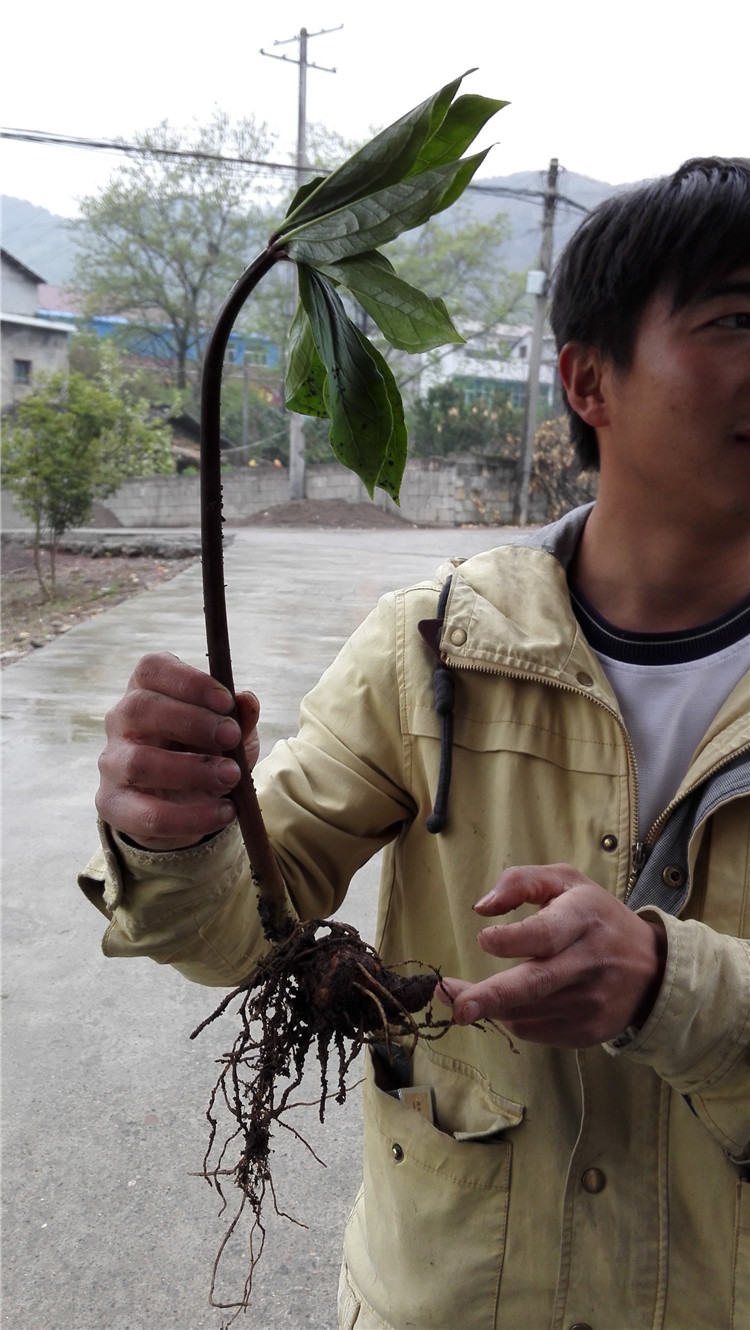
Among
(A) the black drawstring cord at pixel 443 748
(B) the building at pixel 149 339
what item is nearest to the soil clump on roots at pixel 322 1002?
(A) the black drawstring cord at pixel 443 748

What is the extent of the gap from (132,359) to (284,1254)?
101ft

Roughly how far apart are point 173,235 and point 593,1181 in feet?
94.9

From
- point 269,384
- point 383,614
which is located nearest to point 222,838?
point 383,614

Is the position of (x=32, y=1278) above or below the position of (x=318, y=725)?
below

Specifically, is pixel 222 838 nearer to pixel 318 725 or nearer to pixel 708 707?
pixel 318 725

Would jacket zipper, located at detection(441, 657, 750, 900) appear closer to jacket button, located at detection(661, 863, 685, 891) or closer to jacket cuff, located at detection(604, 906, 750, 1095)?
jacket button, located at detection(661, 863, 685, 891)

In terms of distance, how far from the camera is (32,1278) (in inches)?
80.2

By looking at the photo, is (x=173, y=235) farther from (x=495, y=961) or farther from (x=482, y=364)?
(x=495, y=961)

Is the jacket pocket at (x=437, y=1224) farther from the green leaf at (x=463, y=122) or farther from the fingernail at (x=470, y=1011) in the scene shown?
the green leaf at (x=463, y=122)

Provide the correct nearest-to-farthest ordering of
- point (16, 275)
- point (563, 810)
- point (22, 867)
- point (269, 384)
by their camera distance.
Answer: point (563, 810) < point (22, 867) < point (16, 275) < point (269, 384)

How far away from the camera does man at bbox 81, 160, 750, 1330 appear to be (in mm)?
1042

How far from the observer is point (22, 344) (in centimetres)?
2197

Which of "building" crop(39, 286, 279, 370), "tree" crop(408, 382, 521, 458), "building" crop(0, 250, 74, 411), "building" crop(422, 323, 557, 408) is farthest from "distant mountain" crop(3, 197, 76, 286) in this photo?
"tree" crop(408, 382, 521, 458)

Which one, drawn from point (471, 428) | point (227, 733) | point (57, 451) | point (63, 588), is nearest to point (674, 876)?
point (227, 733)
